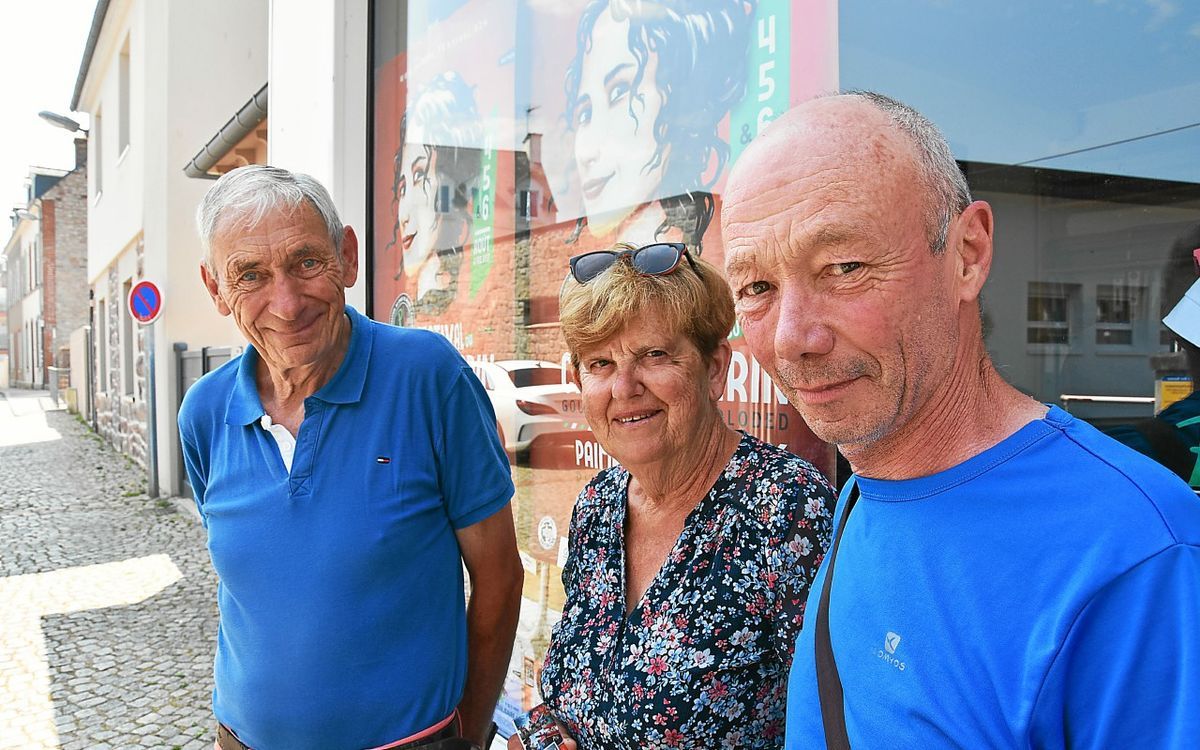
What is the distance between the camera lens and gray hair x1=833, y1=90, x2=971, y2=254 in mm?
961

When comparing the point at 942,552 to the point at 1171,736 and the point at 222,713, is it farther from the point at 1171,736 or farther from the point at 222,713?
the point at 222,713

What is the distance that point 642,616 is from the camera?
60.4 inches

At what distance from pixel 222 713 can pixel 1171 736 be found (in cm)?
185

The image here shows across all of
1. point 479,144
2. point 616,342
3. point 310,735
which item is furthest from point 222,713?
point 479,144

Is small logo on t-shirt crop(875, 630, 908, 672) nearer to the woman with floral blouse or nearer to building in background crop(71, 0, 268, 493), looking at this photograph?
the woman with floral blouse

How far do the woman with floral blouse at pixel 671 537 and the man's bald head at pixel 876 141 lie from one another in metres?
0.66

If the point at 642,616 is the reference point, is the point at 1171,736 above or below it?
above

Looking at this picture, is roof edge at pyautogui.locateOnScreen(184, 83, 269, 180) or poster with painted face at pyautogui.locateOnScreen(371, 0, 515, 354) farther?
roof edge at pyautogui.locateOnScreen(184, 83, 269, 180)

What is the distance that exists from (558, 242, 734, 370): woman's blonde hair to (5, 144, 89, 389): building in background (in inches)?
1134

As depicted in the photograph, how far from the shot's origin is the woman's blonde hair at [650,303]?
169 centimetres

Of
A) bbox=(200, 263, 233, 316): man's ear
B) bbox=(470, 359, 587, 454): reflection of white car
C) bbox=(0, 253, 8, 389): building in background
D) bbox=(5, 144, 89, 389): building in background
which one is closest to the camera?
bbox=(200, 263, 233, 316): man's ear

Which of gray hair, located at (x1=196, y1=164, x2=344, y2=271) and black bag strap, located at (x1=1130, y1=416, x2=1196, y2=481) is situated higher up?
gray hair, located at (x1=196, y1=164, x2=344, y2=271)

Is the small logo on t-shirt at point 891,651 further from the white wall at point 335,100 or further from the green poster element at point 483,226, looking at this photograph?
the white wall at point 335,100

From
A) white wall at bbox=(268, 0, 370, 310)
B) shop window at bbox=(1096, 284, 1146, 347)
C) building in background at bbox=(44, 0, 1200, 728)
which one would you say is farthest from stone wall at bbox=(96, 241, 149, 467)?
shop window at bbox=(1096, 284, 1146, 347)
